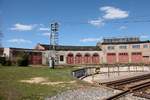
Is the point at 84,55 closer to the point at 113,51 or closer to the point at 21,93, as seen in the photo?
the point at 113,51

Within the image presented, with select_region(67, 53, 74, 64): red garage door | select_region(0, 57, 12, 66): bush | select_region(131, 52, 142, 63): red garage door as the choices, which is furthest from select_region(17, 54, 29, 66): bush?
select_region(131, 52, 142, 63): red garage door

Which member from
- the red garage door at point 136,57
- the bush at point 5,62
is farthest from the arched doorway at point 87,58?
the bush at point 5,62

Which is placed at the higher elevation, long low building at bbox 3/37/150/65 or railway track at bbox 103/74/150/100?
long low building at bbox 3/37/150/65

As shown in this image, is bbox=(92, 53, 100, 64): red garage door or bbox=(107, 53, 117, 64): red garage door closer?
bbox=(107, 53, 117, 64): red garage door

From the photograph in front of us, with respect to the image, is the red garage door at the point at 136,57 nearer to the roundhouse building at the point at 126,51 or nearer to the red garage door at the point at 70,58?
the roundhouse building at the point at 126,51

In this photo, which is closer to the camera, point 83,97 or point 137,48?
point 83,97

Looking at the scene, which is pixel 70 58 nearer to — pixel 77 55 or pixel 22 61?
pixel 77 55

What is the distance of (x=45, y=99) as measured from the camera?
1645 centimetres

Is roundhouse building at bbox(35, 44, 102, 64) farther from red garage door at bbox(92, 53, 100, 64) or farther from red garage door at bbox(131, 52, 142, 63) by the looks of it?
red garage door at bbox(131, 52, 142, 63)

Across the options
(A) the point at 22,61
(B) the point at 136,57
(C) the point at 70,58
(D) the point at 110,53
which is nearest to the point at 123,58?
(B) the point at 136,57

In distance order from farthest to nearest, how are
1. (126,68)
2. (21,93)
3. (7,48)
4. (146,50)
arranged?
(146,50)
(7,48)
(126,68)
(21,93)

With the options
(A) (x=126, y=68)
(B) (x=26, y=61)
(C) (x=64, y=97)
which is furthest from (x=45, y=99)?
(B) (x=26, y=61)

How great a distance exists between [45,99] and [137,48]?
5604 centimetres

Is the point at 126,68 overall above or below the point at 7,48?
below
